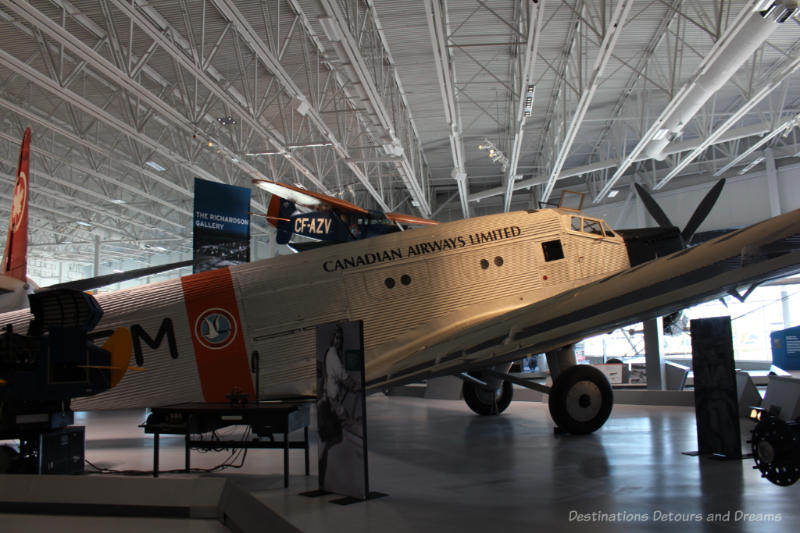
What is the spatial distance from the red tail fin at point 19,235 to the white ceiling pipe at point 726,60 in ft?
47.8

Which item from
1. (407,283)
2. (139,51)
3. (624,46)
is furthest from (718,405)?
(139,51)

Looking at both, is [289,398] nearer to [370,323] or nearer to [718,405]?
[370,323]

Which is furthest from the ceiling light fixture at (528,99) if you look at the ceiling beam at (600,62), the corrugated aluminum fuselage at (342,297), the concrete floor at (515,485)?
the concrete floor at (515,485)

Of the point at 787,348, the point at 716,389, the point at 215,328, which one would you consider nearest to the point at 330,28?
the point at 215,328

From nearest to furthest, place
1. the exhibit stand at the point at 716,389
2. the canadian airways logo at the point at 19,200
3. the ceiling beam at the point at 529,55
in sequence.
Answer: the exhibit stand at the point at 716,389, the canadian airways logo at the point at 19,200, the ceiling beam at the point at 529,55

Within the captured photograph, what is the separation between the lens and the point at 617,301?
287 inches

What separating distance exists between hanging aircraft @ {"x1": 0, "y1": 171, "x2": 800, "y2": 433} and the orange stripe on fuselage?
0.02 meters

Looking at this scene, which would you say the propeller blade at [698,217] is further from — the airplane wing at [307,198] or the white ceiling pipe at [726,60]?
the airplane wing at [307,198]

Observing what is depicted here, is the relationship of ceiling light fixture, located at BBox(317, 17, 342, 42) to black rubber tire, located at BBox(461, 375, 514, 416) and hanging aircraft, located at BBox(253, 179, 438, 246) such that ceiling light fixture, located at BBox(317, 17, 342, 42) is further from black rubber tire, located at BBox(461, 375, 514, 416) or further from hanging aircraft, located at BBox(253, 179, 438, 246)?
black rubber tire, located at BBox(461, 375, 514, 416)

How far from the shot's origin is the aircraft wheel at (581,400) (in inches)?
380

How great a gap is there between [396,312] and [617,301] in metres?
3.57

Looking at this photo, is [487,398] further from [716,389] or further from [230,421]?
[230,421]

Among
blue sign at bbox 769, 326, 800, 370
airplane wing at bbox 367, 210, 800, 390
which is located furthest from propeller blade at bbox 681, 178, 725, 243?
blue sign at bbox 769, 326, 800, 370

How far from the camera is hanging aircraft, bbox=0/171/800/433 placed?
7969 mm
